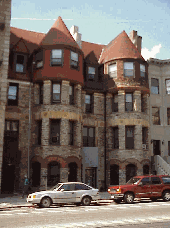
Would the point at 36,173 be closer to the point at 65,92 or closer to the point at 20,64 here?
the point at 65,92

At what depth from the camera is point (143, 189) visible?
1912 centimetres

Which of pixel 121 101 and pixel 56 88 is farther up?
pixel 56 88

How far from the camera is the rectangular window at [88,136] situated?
92.5 feet

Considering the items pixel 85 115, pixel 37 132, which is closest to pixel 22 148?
pixel 37 132

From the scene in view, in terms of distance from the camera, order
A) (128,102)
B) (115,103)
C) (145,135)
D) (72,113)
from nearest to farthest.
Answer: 1. (72,113)
2. (128,102)
3. (145,135)
4. (115,103)

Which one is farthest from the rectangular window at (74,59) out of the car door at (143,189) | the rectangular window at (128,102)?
the car door at (143,189)

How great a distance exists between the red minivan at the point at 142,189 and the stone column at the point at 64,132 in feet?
22.7

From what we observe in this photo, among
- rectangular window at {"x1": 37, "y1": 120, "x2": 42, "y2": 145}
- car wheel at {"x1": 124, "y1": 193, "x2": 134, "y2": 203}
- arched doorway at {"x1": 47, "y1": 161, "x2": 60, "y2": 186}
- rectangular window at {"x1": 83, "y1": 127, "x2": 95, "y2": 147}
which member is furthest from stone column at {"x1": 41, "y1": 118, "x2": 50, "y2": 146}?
car wheel at {"x1": 124, "y1": 193, "x2": 134, "y2": 203}

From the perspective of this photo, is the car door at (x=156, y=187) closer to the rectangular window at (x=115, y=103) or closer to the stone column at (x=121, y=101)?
the stone column at (x=121, y=101)

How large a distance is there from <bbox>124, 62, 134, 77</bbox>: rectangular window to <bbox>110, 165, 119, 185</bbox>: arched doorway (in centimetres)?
930

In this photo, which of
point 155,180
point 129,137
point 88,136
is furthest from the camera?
point 88,136

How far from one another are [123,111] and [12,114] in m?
10.6

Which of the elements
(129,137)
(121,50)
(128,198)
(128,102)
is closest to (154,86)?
(128,102)

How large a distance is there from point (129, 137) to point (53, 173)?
837 centimetres
